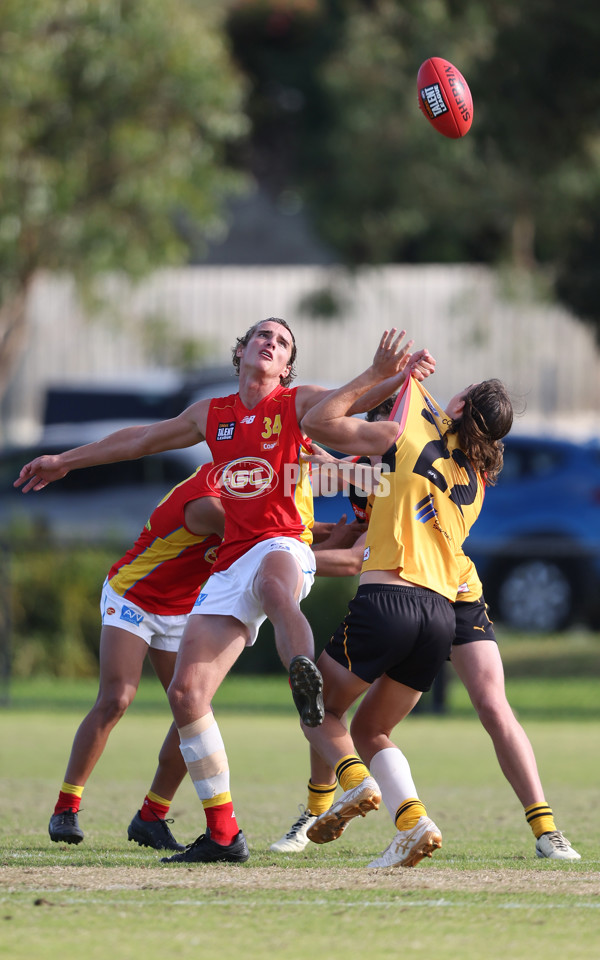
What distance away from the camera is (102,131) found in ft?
68.9

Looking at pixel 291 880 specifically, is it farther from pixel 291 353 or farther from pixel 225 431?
pixel 291 353

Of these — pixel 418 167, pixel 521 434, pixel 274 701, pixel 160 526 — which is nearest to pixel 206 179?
pixel 418 167

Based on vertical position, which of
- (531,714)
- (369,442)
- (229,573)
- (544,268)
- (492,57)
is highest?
(492,57)

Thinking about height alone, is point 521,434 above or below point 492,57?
below

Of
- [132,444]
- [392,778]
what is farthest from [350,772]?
[132,444]

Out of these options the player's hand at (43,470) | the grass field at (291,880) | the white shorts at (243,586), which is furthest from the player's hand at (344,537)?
the grass field at (291,880)

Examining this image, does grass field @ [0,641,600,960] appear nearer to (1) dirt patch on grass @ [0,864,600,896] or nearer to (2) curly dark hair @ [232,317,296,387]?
(1) dirt patch on grass @ [0,864,600,896]

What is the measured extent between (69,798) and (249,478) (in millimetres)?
1846

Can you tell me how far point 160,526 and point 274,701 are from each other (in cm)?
857

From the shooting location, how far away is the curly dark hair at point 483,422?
233 inches

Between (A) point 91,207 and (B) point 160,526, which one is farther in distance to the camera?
(A) point 91,207

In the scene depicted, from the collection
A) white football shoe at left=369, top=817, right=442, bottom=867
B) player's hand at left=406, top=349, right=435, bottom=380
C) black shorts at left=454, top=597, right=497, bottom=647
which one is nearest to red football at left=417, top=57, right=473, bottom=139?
player's hand at left=406, top=349, right=435, bottom=380

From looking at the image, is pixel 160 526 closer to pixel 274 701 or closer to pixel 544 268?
pixel 274 701

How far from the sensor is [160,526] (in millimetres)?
6555
